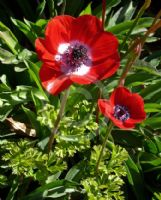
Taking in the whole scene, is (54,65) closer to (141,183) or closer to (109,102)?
(109,102)

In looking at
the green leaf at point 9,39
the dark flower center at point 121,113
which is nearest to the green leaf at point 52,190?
the dark flower center at point 121,113

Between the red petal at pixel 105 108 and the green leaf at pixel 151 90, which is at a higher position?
the green leaf at pixel 151 90

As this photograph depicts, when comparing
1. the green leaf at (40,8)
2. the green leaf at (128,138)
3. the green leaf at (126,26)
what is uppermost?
the green leaf at (40,8)

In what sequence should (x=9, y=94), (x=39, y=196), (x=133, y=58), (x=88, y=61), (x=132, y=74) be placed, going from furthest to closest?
(x=132, y=74) → (x=9, y=94) → (x=39, y=196) → (x=88, y=61) → (x=133, y=58)

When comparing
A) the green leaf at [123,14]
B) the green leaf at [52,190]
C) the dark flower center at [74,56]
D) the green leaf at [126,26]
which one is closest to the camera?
the dark flower center at [74,56]

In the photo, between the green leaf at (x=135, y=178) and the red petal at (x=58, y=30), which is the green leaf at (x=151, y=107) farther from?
the red petal at (x=58, y=30)

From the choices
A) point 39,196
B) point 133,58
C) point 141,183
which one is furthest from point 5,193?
Result: point 133,58

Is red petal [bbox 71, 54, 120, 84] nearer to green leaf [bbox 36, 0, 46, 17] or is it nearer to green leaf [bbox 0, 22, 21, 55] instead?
green leaf [bbox 0, 22, 21, 55]
